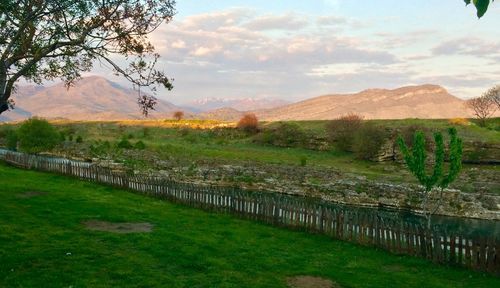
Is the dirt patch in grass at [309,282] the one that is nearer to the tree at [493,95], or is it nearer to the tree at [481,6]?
the tree at [481,6]

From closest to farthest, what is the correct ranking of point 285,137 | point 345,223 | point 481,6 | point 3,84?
point 481,6, point 3,84, point 345,223, point 285,137

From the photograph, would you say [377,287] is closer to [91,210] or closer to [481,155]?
[91,210]

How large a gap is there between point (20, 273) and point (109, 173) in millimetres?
22961

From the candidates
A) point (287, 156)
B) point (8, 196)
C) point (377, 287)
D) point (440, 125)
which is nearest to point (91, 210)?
point (8, 196)

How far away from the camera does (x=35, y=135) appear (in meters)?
60.0

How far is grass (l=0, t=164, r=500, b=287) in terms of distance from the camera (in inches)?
551

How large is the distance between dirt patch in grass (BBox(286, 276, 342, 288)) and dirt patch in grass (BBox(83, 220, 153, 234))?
8.29m

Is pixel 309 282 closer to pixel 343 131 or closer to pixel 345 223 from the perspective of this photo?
pixel 345 223

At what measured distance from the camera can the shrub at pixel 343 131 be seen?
75500mm

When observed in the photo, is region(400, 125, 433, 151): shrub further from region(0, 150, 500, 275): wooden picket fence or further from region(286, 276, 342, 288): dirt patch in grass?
region(286, 276, 342, 288): dirt patch in grass

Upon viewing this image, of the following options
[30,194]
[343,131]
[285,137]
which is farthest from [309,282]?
[285,137]

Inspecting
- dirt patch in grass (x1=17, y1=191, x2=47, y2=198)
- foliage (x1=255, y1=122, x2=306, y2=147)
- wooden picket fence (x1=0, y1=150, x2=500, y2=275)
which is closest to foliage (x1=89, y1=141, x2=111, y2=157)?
foliage (x1=255, y1=122, x2=306, y2=147)

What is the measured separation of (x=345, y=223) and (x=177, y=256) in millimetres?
8786

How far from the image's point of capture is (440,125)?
274 ft
